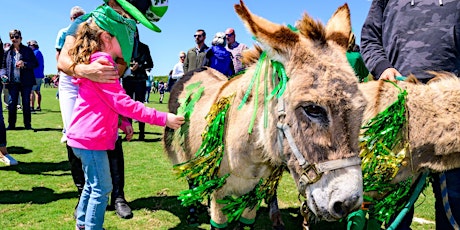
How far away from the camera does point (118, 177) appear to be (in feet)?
12.8

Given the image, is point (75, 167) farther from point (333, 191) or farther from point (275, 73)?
point (333, 191)

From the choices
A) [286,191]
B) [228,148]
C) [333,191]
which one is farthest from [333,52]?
[286,191]

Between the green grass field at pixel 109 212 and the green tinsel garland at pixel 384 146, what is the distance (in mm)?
781

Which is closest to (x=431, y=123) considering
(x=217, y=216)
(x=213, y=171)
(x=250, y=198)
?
(x=250, y=198)

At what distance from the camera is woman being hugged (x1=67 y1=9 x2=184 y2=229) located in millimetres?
2436

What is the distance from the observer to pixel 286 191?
17.1 ft

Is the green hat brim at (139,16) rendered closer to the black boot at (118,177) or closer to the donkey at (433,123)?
the black boot at (118,177)

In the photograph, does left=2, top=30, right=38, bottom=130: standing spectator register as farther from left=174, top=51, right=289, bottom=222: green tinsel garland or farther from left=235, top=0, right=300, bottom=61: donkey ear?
left=235, top=0, right=300, bottom=61: donkey ear

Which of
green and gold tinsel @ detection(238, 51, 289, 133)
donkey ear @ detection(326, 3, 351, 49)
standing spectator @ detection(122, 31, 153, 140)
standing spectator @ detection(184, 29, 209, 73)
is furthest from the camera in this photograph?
standing spectator @ detection(184, 29, 209, 73)

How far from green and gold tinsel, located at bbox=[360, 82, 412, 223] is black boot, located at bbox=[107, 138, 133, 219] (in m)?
2.57

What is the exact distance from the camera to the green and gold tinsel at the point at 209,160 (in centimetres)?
254

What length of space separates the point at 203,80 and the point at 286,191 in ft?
7.34

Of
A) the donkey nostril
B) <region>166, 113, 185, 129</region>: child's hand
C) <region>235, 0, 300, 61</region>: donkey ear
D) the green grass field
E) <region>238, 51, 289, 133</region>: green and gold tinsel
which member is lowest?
the green grass field

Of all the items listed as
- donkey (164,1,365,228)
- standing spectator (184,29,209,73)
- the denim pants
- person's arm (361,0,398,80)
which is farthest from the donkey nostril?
standing spectator (184,29,209,73)
